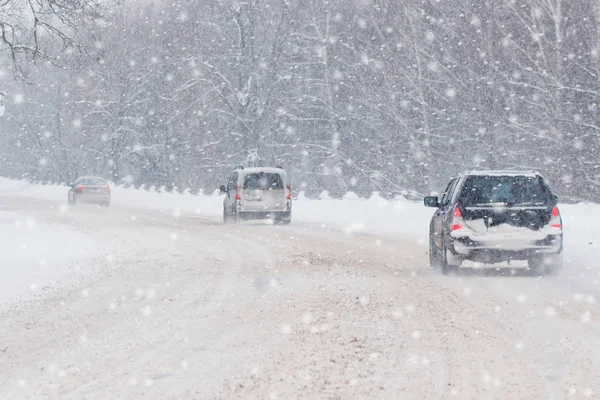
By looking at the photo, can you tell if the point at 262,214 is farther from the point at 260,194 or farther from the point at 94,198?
the point at 94,198

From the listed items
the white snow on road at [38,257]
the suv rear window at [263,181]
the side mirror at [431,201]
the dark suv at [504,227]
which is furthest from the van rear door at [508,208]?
the suv rear window at [263,181]

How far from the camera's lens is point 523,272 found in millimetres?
15461

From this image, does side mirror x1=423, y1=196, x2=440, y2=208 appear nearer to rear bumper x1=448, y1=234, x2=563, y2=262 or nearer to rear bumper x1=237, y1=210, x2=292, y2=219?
rear bumper x1=448, y1=234, x2=563, y2=262

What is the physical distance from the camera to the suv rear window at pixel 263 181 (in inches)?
1144

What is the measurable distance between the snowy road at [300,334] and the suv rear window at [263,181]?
40.5 ft

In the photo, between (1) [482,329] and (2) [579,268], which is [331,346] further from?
(2) [579,268]

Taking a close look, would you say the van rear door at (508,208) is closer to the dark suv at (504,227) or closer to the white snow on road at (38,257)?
the dark suv at (504,227)

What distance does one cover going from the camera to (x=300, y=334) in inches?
346

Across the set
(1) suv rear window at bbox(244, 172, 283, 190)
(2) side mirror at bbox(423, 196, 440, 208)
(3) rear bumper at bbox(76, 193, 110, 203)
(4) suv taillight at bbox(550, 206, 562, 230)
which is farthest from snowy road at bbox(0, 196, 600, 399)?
(3) rear bumper at bbox(76, 193, 110, 203)

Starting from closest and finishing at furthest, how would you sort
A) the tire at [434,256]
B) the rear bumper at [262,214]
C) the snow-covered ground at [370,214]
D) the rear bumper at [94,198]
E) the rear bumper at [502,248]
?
the rear bumper at [502,248] → the tire at [434,256] → the snow-covered ground at [370,214] → the rear bumper at [262,214] → the rear bumper at [94,198]

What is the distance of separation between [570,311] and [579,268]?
18.8 ft

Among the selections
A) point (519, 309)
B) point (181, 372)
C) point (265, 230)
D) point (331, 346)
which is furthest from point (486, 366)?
point (265, 230)

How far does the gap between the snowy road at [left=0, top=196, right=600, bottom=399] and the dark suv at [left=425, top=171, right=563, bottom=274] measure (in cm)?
41

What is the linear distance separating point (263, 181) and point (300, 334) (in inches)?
805
